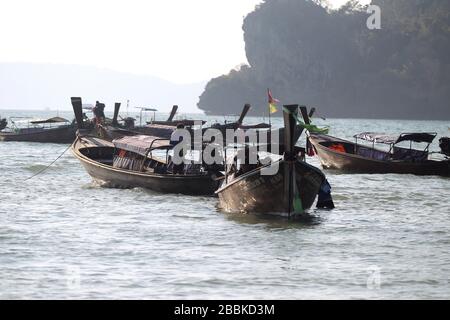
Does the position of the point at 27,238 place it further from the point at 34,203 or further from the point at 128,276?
the point at 34,203

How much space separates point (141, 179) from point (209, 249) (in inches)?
404

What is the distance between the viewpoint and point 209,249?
19344 mm

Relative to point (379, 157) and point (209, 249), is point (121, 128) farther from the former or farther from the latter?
point (209, 249)

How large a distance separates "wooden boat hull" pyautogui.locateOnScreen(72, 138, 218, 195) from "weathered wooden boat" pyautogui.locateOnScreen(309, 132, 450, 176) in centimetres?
1088

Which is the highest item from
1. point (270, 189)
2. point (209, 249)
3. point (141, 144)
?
point (141, 144)

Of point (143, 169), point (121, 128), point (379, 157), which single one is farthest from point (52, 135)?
point (143, 169)

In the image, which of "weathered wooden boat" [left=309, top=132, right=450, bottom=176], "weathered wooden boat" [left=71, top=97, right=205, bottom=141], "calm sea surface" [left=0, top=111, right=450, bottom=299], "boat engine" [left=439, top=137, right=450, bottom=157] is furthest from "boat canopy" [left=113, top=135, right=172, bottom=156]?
"boat engine" [left=439, top=137, right=450, bottom=157]

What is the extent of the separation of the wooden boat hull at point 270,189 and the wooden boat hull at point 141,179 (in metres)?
3.60

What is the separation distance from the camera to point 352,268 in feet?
57.6

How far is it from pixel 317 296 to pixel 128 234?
7.14 meters

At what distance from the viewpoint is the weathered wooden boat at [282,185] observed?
22062mm

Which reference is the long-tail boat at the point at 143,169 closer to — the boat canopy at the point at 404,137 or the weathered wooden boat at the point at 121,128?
the weathered wooden boat at the point at 121,128

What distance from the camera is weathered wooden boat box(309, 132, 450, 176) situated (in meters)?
37.4
